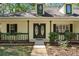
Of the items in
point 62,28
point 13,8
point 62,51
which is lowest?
point 62,51

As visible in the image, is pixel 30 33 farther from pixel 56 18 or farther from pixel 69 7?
pixel 69 7

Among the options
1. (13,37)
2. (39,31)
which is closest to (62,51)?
(13,37)

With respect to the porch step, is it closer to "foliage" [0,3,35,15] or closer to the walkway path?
the walkway path

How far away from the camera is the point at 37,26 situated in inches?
647

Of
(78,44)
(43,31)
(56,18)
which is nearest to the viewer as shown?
(78,44)

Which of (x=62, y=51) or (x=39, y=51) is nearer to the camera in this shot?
(x=39, y=51)

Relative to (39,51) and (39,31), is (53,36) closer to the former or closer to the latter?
(39,31)

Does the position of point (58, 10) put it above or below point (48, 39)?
above

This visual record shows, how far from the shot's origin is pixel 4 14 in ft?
51.4

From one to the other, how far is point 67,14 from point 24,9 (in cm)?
299

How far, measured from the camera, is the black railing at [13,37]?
1525 cm

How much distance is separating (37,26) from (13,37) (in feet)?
6.65

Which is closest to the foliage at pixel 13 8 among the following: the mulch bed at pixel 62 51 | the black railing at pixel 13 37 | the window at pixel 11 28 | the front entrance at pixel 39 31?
the window at pixel 11 28

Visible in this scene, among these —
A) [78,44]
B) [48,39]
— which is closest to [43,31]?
[48,39]
